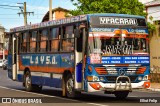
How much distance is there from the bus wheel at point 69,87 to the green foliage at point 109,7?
1384 cm

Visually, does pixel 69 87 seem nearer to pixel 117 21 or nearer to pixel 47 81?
pixel 47 81

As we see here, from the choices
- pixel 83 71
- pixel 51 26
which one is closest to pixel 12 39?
pixel 51 26

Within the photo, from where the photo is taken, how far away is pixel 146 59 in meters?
17.8

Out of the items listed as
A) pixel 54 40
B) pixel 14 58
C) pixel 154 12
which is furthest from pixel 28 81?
pixel 154 12

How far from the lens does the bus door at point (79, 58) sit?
17.5 metres

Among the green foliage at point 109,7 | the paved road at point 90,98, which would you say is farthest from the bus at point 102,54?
the green foliage at point 109,7

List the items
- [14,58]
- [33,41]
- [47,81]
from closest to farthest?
[47,81]
[33,41]
[14,58]

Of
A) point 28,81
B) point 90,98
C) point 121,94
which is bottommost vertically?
point 90,98

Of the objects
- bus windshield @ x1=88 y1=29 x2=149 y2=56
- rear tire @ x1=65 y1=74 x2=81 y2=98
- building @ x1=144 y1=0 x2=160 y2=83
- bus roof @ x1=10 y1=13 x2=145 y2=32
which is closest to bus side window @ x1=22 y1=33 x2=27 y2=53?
bus roof @ x1=10 y1=13 x2=145 y2=32

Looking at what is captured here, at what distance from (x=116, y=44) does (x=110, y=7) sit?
602 inches

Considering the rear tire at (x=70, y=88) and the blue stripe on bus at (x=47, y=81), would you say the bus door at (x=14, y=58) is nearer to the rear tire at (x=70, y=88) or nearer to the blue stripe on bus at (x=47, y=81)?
the blue stripe on bus at (x=47, y=81)

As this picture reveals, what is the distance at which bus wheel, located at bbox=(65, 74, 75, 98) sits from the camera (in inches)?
731

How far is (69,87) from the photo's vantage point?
1891 centimetres

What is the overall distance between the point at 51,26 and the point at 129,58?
4.62 meters
